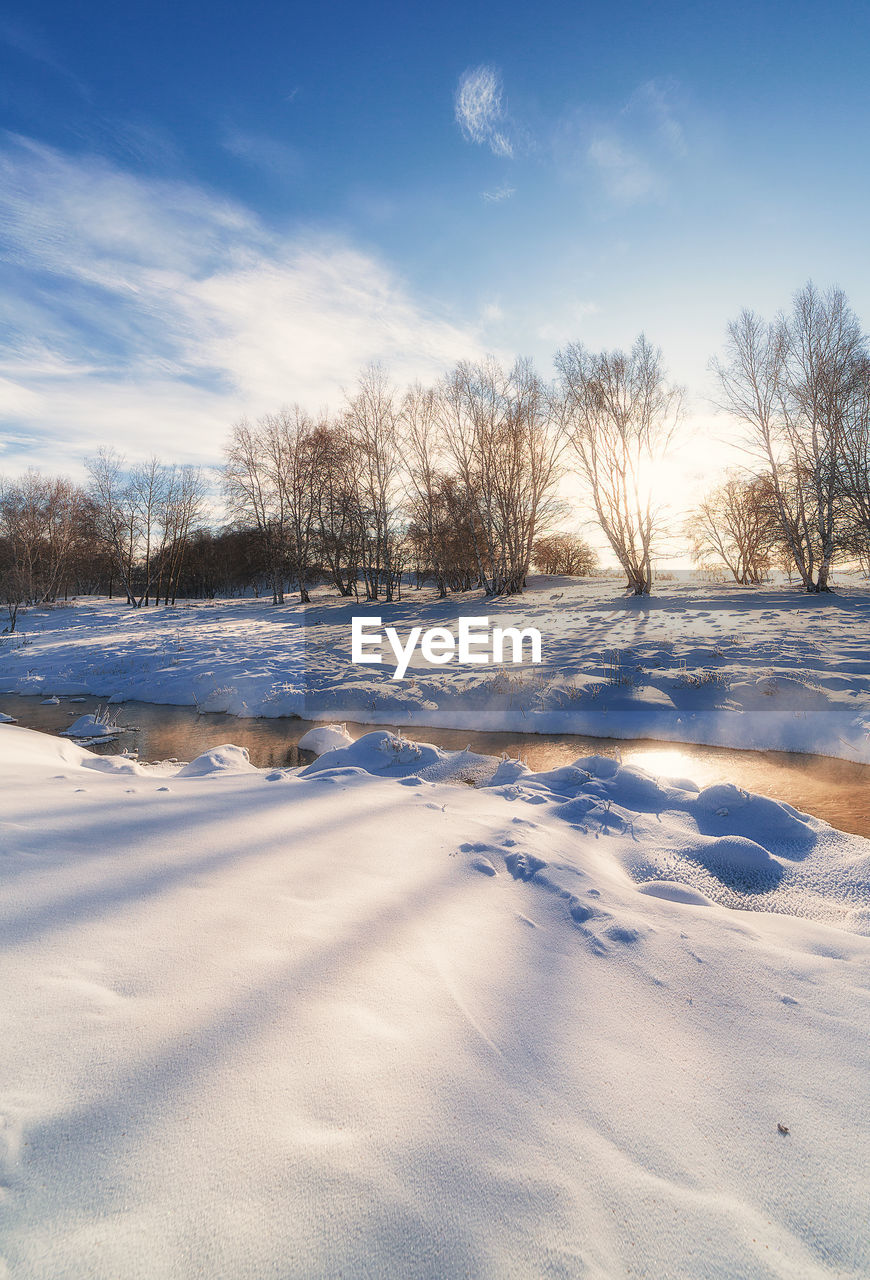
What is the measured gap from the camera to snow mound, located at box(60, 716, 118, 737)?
7.93m

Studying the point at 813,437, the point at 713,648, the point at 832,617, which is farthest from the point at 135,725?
the point at 813,437

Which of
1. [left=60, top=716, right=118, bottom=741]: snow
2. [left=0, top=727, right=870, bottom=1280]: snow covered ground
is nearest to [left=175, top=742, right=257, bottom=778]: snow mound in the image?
[left=0, top=727, right=870, bottom=1280]: snow covered ground

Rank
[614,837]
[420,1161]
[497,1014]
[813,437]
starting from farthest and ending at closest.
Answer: [813,437] < [614,837] < [497,1014] < [420,1161]

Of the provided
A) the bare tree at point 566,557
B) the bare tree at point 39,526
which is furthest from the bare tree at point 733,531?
the bare tree at point 39,526

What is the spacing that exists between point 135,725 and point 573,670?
780 centimetres

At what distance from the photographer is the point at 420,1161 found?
3.84ft

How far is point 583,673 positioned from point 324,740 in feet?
16.0

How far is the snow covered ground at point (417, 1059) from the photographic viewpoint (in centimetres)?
105

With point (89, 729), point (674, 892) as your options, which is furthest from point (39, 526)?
point (674, 892)

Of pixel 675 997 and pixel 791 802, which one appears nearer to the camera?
pixel 675 997

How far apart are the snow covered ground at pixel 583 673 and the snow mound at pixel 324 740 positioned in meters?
1.69

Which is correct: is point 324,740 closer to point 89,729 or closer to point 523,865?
point 89,729

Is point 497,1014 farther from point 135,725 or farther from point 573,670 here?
point 135,725

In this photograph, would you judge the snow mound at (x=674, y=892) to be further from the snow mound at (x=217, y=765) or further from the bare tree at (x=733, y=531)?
the bare tree at (x=733, y=531)
